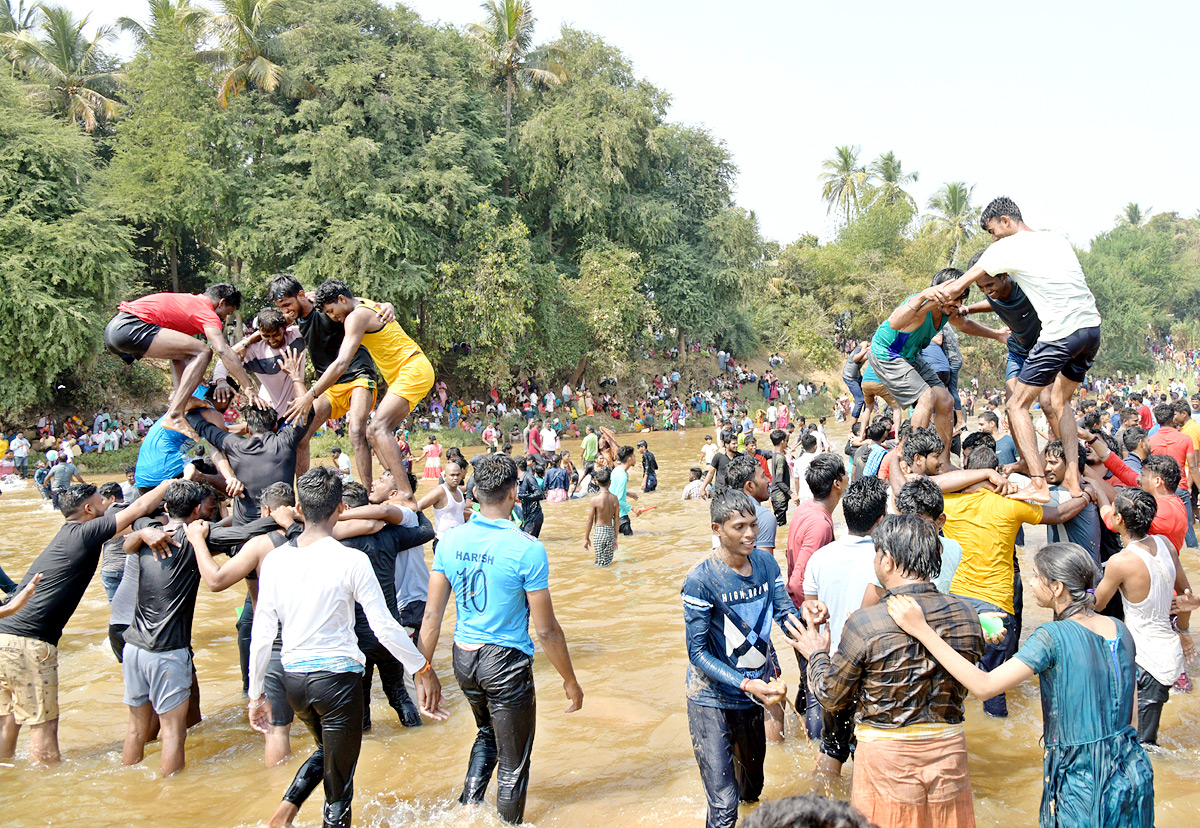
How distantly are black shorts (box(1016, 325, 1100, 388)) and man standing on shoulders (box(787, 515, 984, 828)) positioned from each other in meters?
2.64

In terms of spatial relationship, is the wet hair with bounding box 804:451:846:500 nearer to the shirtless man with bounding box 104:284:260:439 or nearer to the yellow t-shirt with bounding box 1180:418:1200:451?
the shirtless man with bounding box 104:284:260:439

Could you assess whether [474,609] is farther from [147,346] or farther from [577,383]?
[577,383]

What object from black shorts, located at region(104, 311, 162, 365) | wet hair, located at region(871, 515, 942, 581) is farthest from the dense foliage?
wet hair, located at region(871, 515, 942, 581)

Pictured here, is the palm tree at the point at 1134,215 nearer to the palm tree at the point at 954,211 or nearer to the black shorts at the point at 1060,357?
the palm tree at the point at 954,211

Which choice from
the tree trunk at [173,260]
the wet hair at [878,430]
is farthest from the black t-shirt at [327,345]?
the tree trunk at [173,260]

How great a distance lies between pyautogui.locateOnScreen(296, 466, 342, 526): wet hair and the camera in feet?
14.1

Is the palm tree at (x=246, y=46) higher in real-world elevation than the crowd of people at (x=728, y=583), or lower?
higher

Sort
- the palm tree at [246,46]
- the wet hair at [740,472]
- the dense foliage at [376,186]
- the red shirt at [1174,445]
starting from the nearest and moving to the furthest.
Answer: the wet hair at [740,472] → the red shirt at [1174,445] → the dense foliage at [376,186] → the palm tree at [246,46]

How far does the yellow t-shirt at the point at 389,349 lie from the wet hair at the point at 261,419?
2.87ft

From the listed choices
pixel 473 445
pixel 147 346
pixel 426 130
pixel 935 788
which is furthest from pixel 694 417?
pixel 935 788

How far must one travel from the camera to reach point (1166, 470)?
5.82m

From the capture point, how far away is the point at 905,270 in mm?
47688

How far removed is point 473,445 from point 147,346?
21.7 metres

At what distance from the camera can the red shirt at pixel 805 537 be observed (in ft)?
17.6
